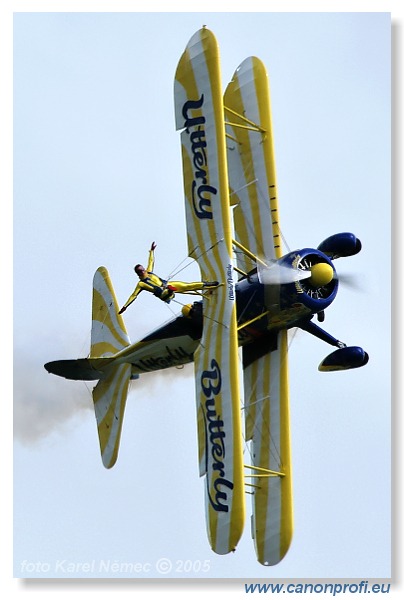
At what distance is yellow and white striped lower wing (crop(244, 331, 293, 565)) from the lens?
20.7m

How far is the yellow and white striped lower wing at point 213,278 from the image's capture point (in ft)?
64.8

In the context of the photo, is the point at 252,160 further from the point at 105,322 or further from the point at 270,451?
the point at 270,451

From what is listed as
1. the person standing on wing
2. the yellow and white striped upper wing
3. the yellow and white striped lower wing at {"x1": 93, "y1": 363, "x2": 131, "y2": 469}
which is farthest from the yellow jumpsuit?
the yellow and white striped lower wing at {"x1": 93, "y1": 363, "x2": 131, "y2": 469}

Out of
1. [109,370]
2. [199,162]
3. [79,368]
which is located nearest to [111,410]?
[109,370]

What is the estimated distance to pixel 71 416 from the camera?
23359 mm

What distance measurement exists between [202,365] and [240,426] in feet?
3.01

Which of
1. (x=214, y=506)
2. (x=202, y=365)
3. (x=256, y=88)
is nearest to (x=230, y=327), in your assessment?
(x=202, y=365)

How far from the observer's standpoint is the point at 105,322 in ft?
76.1

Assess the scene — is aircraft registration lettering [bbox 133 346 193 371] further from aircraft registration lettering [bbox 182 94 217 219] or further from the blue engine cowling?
aircraft registration lettering [bbox 182 94 217 219]

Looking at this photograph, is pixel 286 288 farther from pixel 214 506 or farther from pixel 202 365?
pixel 214 506

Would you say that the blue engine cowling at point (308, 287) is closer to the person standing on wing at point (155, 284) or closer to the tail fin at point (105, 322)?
the person standing on wing at point (155, 284)

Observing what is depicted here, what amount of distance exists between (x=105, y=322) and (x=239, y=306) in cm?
320

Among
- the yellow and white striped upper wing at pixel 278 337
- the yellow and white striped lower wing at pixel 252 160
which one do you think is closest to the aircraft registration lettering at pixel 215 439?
the yellow and white striped upper wing at pixel 278 337

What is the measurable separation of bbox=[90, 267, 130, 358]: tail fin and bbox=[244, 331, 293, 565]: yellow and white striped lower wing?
7.49ft
